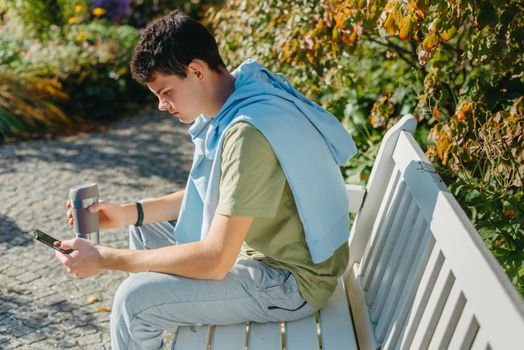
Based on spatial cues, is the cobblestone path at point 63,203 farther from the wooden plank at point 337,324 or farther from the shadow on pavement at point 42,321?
→ the wooden plank at point 337,324

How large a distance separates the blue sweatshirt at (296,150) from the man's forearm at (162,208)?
0.26 meters

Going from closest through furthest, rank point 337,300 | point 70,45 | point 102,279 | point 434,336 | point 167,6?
point 434,336, point 337,300, point 102,279, point 70,45, point 167,6

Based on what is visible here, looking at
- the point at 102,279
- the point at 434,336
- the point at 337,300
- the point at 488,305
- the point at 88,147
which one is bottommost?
the point at 88,147

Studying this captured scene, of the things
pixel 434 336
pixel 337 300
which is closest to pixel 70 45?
pixel 337 300

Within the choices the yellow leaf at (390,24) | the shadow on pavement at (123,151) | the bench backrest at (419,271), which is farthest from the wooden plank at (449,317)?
the shadow on pavement at (123,151)

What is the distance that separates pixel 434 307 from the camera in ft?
5.87

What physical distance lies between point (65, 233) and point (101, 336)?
4.33 feet

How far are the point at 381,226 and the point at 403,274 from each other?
40cm

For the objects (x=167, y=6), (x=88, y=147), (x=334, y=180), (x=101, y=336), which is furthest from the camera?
(x=167, y=6)

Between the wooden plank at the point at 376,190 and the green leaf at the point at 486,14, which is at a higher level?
the green leaf at the point at 486,14

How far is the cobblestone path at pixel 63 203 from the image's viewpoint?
3.36m

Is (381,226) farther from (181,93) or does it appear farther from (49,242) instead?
(49,242)

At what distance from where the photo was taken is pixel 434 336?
5.79ft

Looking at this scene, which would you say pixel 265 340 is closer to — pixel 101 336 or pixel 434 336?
pixel 434 336
